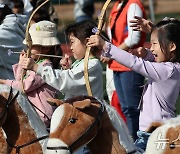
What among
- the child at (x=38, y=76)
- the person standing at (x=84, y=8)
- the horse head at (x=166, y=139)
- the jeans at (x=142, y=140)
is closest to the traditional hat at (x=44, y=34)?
the child at (x=38, y=76)

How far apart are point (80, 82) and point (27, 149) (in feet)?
1.98

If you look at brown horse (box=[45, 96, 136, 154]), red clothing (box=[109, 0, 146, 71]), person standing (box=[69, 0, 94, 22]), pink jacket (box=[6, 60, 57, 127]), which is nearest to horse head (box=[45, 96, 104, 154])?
brown horse (box=[45, 96, 136, 154])

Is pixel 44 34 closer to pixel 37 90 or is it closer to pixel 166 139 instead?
pixel 37 90

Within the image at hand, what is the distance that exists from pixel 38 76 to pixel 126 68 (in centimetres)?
140

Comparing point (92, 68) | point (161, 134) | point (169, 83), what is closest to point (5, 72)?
point (92, 68)

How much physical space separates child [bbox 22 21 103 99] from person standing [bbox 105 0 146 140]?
4.04 feet

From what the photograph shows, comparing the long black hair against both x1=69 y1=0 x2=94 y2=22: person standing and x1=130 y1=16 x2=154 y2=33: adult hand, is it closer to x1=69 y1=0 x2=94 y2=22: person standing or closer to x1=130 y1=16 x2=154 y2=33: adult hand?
x1=130 y1=16 x2=154 y2=33: adult hand

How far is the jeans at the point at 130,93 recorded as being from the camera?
673cm

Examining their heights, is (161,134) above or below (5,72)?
above

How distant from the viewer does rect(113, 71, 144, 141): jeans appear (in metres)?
6.73

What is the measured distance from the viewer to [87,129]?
4.23m

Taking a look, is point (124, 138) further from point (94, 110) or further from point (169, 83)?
point (169, 83)

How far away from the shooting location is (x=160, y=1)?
77.7 ft

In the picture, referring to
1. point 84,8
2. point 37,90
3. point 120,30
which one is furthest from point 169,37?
point 84,8
